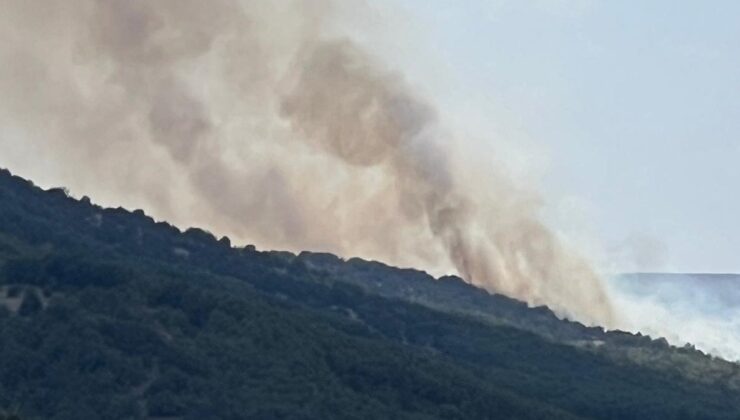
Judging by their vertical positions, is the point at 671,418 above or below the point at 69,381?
above

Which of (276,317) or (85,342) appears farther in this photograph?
(276,317)

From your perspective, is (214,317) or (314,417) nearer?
(314,417)

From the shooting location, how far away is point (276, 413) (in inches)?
6171

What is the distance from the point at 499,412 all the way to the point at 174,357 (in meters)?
20.2

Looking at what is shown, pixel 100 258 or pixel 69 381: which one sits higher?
pixel 100 258

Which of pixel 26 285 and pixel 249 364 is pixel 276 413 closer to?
pixel 249 364

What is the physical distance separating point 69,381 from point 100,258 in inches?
1110

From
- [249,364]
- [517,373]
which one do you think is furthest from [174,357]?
[517,373]

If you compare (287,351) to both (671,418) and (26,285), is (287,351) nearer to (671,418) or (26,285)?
(26,285)

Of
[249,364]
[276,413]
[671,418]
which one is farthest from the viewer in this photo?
[671,418]

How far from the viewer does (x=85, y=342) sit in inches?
6442

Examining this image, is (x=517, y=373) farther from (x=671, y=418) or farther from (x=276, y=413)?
(x=276, y=413)

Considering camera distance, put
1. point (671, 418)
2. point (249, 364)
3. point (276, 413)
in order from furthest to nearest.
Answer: point (671, 418), point (249, 364), point (276, 413)

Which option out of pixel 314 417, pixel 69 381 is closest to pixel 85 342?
pixel 69 381
